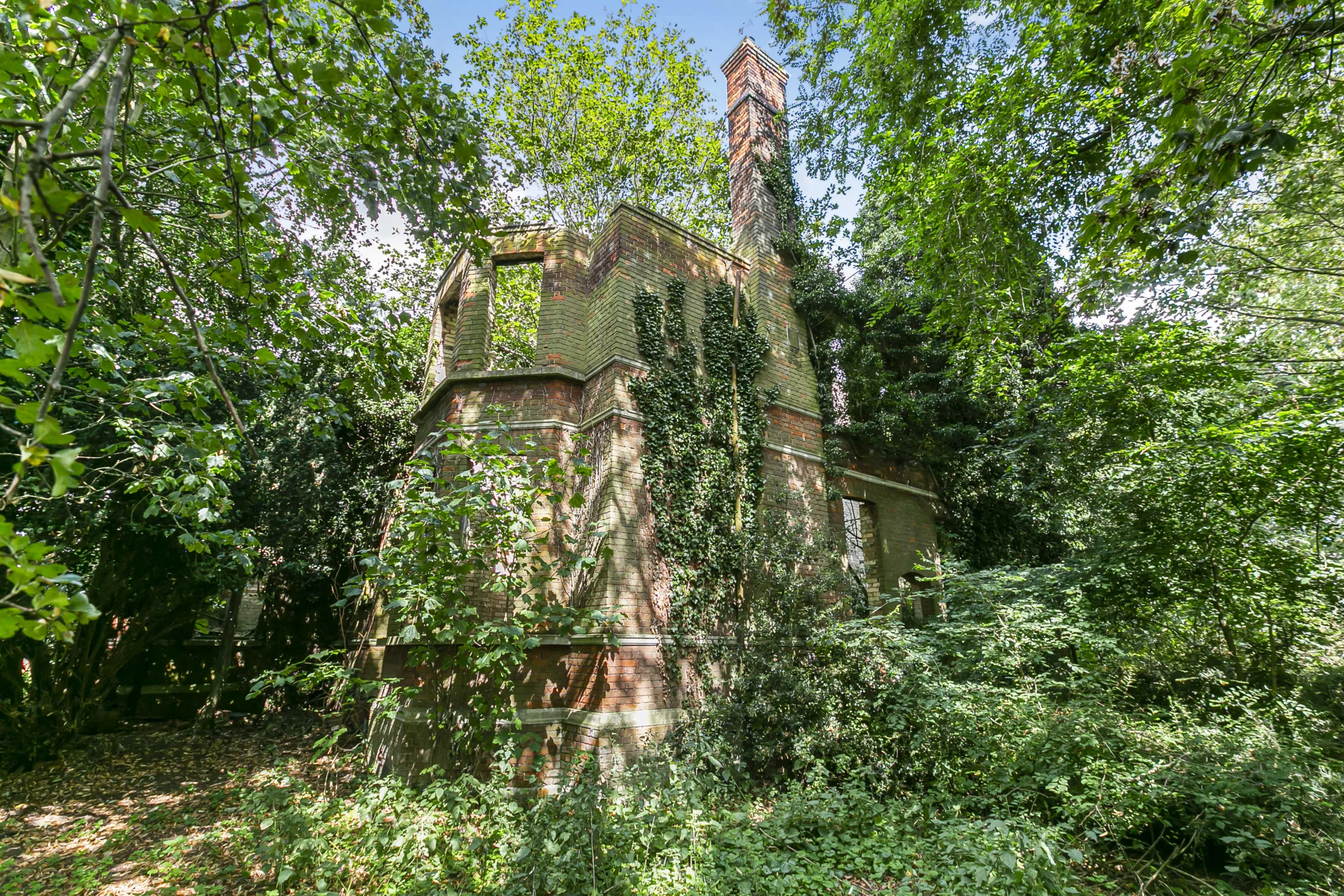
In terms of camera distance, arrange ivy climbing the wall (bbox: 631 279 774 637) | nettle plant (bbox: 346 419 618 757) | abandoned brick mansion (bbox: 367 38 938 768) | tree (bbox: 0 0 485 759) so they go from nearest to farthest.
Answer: tree (bbox: 0 0 485 759) → nettle plant (bbox: 346 419 618 757) → abandoned brick mansion (bbox: 367 38 938 768) → ivy climbing the wall (bbox: 631 279 774 637)

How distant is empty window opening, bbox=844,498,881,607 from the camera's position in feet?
33.1

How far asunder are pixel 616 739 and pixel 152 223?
5803 millimetres

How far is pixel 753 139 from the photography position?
427 inches

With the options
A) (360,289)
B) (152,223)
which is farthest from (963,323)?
(152,223)

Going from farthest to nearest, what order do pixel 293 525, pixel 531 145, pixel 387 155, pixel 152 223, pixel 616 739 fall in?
pixel 531 145 → pixel 293 525 → pixel 616 739 → pixel 387 155 → pixel 152 223

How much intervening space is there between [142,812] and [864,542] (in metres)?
10.6

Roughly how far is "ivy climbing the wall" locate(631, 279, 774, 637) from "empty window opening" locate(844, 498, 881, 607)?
9.91 ft

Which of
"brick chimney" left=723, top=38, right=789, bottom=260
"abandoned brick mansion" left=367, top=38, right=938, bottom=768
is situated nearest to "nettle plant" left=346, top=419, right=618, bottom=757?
"abandoned brick mansion" left=367, top=38, right=938, bottom=768

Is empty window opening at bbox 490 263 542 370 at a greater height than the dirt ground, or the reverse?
empty window opening at bbox 490 263 542 370

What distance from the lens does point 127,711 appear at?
10.4 m

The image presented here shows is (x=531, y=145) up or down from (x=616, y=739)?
up

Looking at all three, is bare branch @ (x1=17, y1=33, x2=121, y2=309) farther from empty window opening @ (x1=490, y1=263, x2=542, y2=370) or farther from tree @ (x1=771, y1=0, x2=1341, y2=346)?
empty window opening @ (x1=490, y1=263, x2=542, y2=370)

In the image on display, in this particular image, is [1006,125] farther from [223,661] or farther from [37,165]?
[223,661]

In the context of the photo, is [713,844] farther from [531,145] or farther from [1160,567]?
[531,145]
